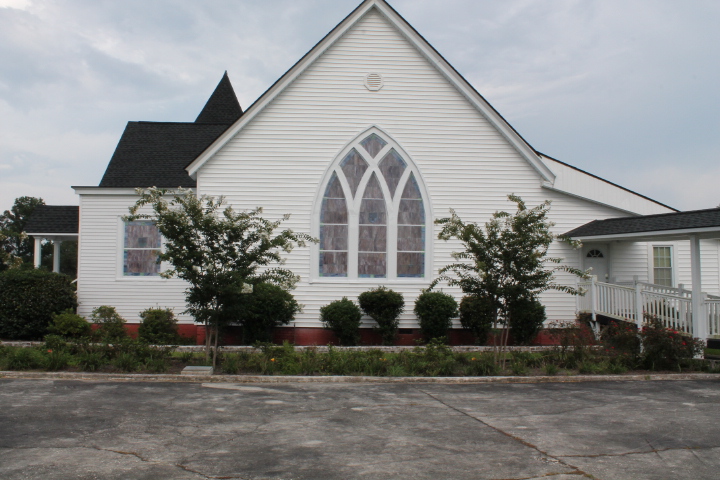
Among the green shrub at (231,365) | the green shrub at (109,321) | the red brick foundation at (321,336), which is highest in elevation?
the green shrub at (109,321)

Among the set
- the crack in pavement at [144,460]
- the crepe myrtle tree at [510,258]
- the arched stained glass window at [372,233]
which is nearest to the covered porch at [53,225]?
the arched stained glass window at [372,233]

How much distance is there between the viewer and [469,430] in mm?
7754

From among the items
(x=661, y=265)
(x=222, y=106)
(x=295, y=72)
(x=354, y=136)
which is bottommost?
(x=661, y=265)

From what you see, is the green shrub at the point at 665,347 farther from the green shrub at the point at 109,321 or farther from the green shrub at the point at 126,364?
the green shrub at the point at 109,321

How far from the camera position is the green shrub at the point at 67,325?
16.9m

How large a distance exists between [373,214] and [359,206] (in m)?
0.46

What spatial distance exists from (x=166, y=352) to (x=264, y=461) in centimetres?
707

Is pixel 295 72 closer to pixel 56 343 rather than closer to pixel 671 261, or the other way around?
pixel 56 343

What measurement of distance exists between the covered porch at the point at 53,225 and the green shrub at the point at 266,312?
305 inches

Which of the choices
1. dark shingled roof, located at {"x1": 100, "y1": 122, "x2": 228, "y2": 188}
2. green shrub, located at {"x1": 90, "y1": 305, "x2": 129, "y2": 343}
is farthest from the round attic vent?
green shrub, located at {"x1": 90, "y1": 305, "x2": 129, "y2": 343}

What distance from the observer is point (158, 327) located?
17.5m

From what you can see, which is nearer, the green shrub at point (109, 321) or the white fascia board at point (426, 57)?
the green shrub at point (109, 321)

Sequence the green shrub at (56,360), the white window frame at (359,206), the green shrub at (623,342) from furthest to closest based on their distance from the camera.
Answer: the white window frame at (359,206) → the green shrub at (623,342) → the green shrub at (56,360)

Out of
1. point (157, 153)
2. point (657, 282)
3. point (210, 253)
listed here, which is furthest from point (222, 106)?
point (657, 282)
